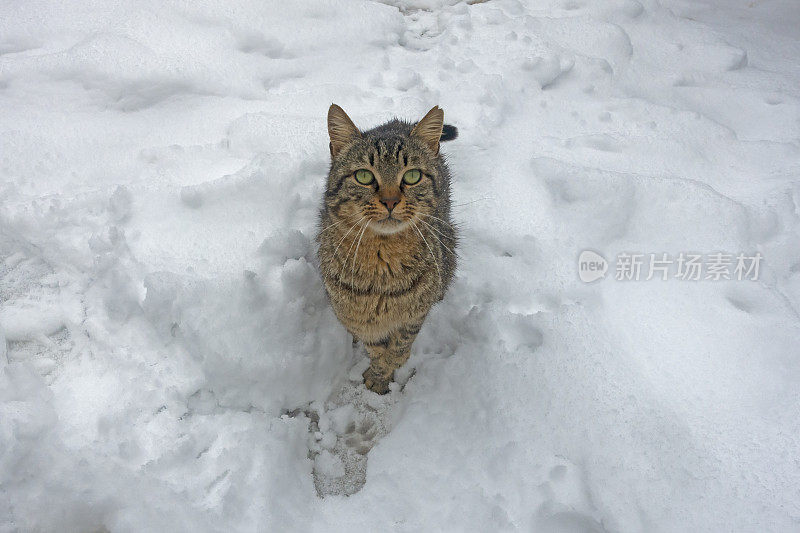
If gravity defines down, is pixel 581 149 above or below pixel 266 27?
below

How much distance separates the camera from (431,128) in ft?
7.28

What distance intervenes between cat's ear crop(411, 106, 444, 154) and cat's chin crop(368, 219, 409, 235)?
519 millimetres

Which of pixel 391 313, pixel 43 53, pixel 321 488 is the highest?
pixel 43 53

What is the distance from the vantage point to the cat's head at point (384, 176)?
1.91 m

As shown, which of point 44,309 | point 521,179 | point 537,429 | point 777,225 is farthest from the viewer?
point 521,179

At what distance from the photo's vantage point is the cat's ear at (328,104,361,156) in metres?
2.16

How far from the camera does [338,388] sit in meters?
2.50

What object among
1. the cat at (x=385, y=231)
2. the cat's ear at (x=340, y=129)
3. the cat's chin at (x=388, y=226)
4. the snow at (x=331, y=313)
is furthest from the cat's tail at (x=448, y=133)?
the cat's chin at (x=388, y=226)

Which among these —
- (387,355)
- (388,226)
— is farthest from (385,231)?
(387,355)

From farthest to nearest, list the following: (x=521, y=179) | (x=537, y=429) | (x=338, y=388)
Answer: (x=521, y=179)
(x=338, y=388)
(x=537, y=429)

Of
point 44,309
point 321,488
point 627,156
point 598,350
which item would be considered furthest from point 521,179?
point 44,309

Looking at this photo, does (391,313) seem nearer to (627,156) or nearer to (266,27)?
(627,156)

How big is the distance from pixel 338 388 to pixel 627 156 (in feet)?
7.94

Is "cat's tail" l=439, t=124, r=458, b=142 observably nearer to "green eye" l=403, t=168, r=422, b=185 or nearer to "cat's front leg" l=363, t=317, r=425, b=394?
"green eye" l=403, t=168, r=422, b=185
